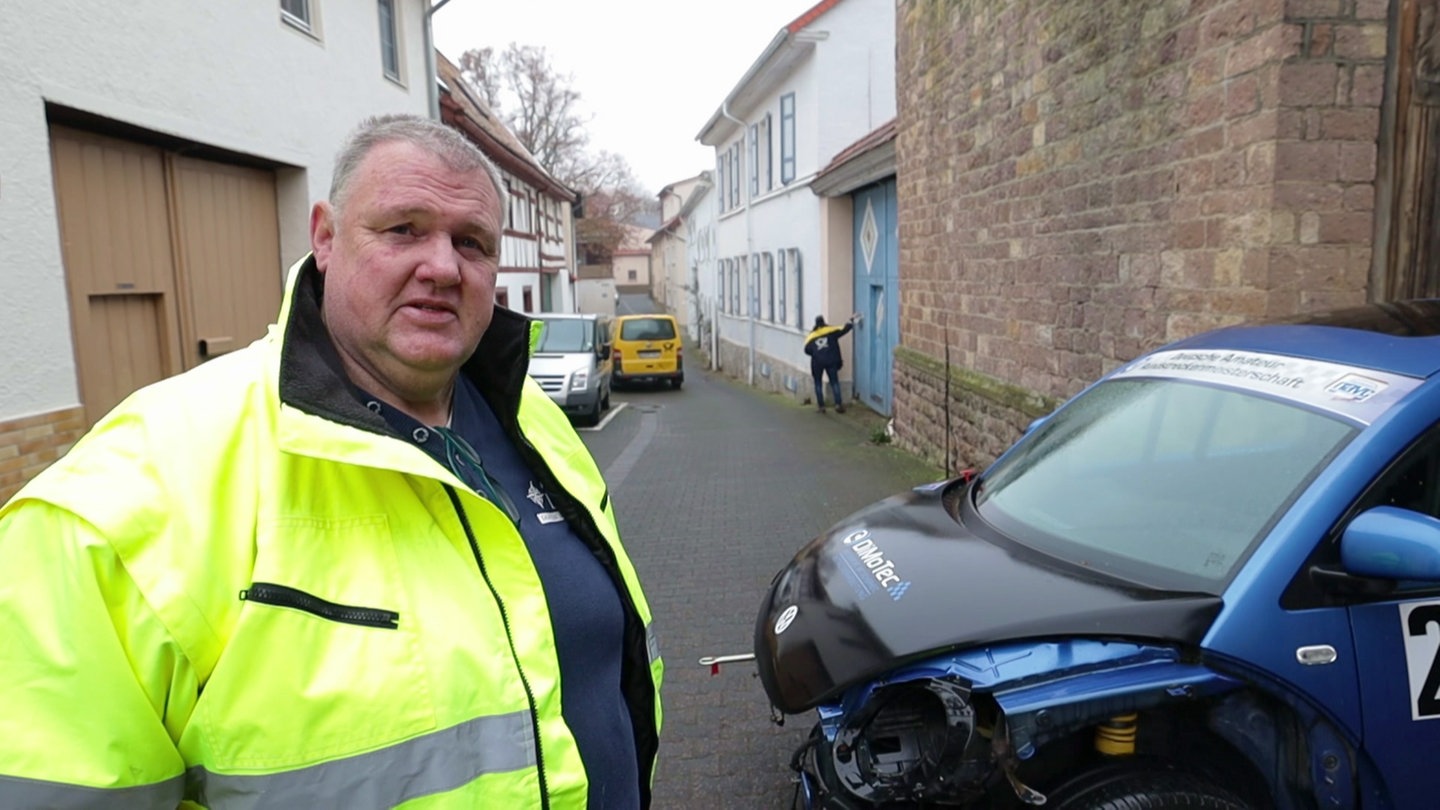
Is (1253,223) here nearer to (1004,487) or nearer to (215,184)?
(1004,487)

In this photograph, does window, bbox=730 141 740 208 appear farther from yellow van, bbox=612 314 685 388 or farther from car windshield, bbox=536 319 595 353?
car windshield, bbox=536 319 595 353

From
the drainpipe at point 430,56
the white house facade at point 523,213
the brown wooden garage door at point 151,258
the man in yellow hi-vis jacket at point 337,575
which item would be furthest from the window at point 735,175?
the man in yellow hi-vis jacket at point 337,575

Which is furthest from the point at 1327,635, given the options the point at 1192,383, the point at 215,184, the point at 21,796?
the point at 215,184

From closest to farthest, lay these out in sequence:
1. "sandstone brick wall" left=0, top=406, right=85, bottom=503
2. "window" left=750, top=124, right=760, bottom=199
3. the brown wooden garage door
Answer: "sandstone brick wall" left=0, top=406, right=85, bottom=503, the brown wooden garage door, "window" left=750, top=124, right=760, bottom=199

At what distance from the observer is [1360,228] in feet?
14.4

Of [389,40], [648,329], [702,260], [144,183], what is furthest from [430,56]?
[702,260]

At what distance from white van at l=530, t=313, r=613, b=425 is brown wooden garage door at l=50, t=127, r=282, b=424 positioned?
5.45 m

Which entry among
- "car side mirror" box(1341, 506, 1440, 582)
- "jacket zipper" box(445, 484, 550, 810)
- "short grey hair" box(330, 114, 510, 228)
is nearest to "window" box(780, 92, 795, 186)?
"car side mirror" box(1341, 506, 1440, 582)

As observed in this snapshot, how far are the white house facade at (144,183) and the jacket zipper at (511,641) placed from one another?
5.07 m

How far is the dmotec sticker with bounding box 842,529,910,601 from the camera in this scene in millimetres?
2703

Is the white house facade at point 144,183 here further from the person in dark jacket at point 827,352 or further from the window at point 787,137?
the window at point 787,137

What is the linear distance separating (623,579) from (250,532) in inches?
28.3

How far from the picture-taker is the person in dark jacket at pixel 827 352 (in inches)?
584

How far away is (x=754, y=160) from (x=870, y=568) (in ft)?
68.4
